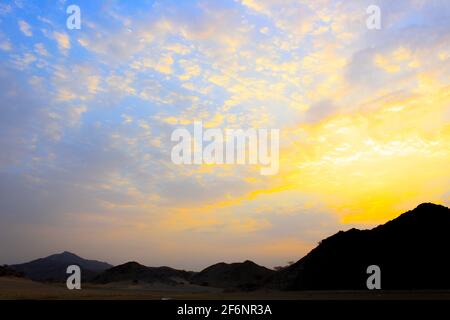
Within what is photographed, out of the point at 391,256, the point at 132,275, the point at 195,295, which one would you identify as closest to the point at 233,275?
the point at 132,275

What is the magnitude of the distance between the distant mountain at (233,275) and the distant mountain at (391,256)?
22018mm

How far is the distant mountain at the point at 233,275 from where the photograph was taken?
8675cm

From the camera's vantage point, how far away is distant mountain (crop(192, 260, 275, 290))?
285ft

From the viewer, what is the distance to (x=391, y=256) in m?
54.4

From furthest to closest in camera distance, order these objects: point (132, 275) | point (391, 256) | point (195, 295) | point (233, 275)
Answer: point (132, 275)
point (233, 275)
point (391, 256)
point (195, 295)

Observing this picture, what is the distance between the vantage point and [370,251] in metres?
57.6

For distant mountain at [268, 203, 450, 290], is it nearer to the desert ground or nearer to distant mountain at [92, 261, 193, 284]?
the desert ground

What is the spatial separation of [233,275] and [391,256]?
1727 inches

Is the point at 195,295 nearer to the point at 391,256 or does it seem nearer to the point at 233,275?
the point at 391,256

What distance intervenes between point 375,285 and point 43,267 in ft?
567

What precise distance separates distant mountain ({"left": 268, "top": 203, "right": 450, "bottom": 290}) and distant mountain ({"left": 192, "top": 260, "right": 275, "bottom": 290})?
2202cm

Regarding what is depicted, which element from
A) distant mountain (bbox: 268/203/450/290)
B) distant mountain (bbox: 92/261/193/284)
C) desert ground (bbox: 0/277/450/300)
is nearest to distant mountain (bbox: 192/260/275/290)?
distant mountain (bbox: 92/261/193/284)
